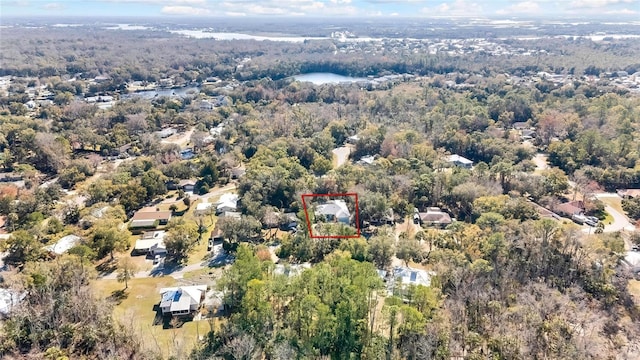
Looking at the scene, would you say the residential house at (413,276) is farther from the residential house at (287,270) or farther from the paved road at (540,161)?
the paved road at (540,161)

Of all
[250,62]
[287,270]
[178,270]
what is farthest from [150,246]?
[250,62]

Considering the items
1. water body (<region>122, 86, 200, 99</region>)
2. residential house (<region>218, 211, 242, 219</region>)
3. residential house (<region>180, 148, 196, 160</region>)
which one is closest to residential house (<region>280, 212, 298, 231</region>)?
residential house (<region>218, 211, 242, 219</region>)

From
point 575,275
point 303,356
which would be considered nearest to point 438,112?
point 575,275

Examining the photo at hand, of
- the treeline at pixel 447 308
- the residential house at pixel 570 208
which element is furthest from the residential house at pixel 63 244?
the residential house at pixel 570 208

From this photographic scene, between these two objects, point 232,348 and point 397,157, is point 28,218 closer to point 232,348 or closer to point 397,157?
point 232,348

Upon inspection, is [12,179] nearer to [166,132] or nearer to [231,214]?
[166,132]

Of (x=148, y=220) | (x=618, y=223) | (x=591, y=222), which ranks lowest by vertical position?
(x=618, y=223)
